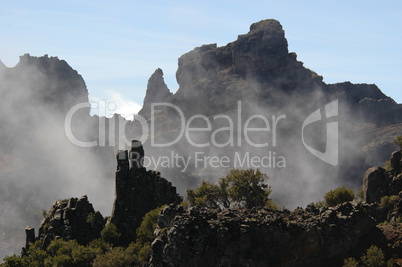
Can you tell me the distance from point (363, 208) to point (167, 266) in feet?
109

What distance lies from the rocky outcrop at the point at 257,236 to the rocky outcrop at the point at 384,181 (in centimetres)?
2297

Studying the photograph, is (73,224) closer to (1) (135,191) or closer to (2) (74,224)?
(2) (74,224)

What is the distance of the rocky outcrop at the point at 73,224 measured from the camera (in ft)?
381

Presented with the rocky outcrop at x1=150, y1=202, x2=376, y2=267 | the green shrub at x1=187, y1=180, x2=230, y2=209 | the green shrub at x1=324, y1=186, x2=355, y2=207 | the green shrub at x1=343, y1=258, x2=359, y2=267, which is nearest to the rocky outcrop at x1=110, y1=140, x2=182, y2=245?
the green shrub at x1=187, y1=180, x2=230, y2=209

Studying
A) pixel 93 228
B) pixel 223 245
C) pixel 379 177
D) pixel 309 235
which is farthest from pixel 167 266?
pixel 379 177

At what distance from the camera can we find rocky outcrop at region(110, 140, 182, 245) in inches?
4656

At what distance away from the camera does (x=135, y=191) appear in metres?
120

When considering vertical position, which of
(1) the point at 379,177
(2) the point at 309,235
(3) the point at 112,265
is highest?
(1) the point at 379,177

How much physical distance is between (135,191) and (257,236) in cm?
3986

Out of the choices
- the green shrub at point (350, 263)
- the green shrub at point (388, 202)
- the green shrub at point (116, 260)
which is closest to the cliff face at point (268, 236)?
the green shrub at point (350, 263)

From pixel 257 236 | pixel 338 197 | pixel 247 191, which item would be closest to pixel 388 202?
pixel 338 197

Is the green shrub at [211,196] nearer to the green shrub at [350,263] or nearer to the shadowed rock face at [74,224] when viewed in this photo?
the shadowed rock face at [74,224]

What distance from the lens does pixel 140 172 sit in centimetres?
12100

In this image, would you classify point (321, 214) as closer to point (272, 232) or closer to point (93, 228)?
point (272, 232)
